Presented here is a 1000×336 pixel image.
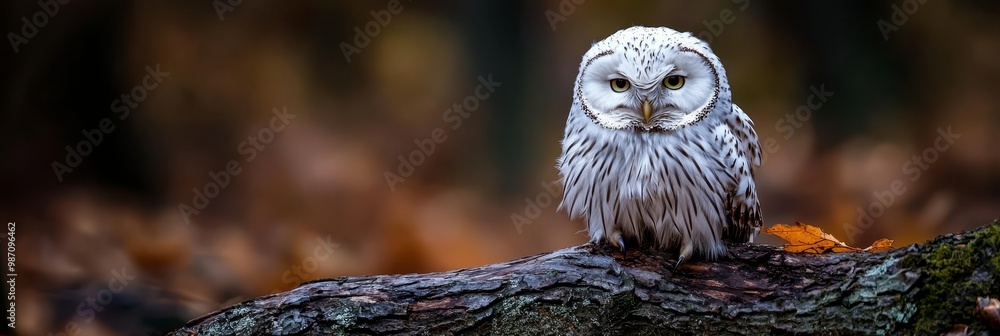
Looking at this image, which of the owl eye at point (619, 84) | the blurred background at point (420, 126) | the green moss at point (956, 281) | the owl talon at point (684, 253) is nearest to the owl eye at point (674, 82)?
the owl eye at point (619, 84)

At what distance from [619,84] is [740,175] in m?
0.46

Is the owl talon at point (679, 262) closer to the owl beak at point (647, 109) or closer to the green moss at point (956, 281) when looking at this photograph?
the owl beak at point (647, 109)

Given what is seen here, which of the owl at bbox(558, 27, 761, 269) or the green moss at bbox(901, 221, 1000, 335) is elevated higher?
the owl at bbox(558, 27, 761, 269)

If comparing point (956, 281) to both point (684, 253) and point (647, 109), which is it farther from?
point (647, 109)

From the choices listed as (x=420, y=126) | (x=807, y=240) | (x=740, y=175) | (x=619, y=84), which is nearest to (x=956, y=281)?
(x=807, y=240)

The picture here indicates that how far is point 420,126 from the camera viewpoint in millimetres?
3219

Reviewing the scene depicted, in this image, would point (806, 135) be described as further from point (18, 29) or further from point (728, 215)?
point (18, 29)

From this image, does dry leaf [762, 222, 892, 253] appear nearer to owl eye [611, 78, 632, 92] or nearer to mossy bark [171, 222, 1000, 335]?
mossy bark [171, 222, 1000, 335]

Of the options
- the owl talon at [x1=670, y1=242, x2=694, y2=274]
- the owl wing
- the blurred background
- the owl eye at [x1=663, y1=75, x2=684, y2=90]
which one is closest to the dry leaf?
the owl wing

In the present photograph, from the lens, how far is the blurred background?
3055mm

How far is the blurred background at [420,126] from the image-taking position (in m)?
3.05

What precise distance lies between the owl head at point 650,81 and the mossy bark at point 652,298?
39 cm

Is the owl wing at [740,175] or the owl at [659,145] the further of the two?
the owl wing at [740,175]

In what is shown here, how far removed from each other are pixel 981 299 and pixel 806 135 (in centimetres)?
184
